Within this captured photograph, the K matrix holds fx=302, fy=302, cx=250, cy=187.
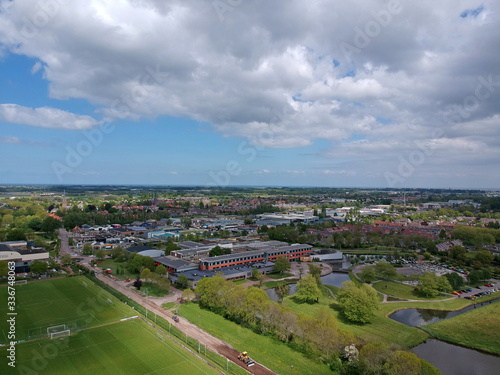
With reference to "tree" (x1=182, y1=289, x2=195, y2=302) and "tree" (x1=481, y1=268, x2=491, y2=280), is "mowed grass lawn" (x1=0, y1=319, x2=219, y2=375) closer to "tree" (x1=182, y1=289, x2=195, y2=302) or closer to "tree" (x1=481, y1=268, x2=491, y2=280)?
"tree" (x1=182, y1=289, x2=195, y2=302)

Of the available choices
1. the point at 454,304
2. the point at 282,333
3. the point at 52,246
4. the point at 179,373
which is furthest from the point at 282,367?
the point at 52,246

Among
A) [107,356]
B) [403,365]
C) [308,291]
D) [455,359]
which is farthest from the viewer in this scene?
[308,291]

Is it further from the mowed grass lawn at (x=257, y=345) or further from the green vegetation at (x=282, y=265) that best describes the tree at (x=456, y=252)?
the mowed grass lawn at (x=257, y=345)

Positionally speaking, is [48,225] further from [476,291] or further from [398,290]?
[476,291]

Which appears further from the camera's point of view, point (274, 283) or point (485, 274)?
point (485, 274)

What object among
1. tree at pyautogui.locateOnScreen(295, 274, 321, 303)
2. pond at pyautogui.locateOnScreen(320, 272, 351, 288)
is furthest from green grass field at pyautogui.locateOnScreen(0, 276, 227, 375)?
pond at pyautogui.locateOnScreen(320, 272, 351, 288)

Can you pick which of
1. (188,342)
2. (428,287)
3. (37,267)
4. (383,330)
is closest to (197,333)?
(188,342)
